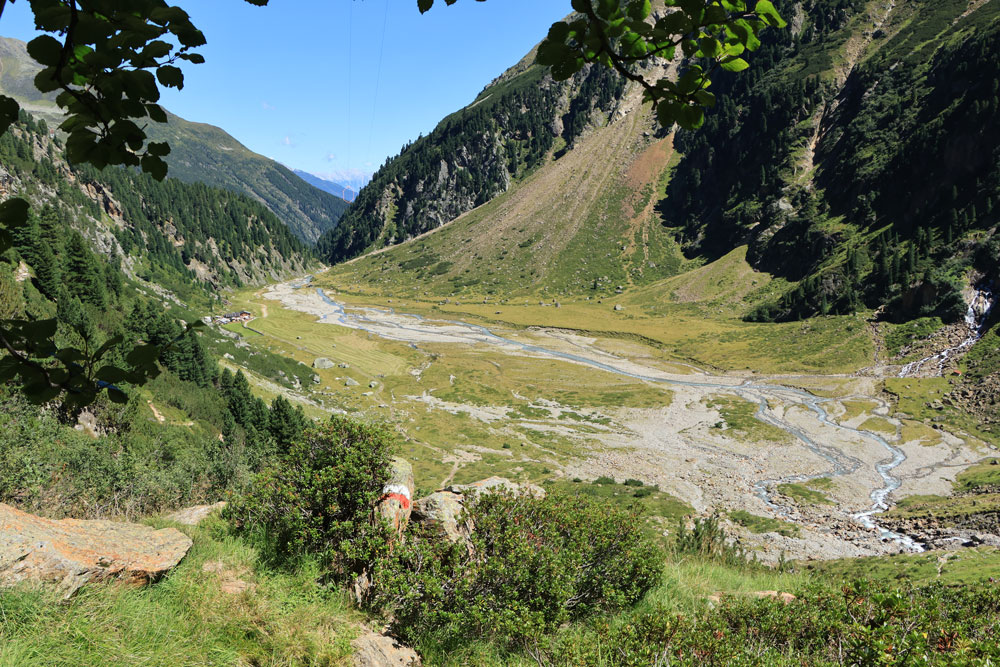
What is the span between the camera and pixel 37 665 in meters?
3.54

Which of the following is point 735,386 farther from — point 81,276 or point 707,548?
point 81,276

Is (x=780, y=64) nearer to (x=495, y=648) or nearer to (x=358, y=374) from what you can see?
(x=358, y=374)

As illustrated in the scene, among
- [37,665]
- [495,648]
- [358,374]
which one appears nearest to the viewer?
[37,665]

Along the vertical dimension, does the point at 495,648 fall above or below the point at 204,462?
above

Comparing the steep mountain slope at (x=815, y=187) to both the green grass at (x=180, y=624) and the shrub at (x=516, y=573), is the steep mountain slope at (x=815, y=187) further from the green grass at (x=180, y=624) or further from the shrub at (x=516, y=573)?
the green grass at (x=180, y=624)

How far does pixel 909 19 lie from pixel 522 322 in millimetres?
104942

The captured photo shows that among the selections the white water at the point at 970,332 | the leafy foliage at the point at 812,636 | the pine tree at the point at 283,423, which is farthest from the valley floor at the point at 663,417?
the leafy foliage at the point at 812,636

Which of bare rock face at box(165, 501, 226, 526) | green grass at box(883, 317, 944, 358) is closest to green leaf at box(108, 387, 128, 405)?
bare rock face at box(165, 501, 226, 526)

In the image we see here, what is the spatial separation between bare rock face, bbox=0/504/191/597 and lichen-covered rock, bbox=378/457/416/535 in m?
3.18

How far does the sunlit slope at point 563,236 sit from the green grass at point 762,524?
89505 mm

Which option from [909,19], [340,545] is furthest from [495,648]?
[909,19]

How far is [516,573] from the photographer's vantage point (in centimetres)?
706

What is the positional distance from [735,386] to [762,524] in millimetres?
33611

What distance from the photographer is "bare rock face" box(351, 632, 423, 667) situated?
5469 millimetres
